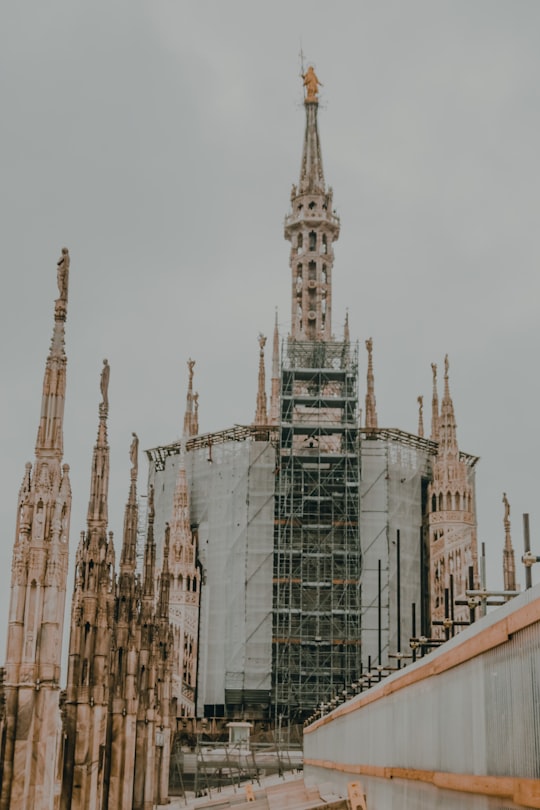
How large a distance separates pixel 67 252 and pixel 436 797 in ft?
58.8

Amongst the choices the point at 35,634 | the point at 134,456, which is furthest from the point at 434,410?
the point at 35,634

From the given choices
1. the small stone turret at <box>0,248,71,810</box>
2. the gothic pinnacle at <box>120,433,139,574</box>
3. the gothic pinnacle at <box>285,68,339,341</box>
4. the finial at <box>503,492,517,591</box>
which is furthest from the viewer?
the gothic pinnacle at <box>285,68,339,341</box>

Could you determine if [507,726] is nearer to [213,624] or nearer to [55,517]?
[55,517]

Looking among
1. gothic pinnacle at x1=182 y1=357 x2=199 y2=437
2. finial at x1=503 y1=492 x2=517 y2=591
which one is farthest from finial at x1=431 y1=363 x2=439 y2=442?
gothic pinnacle at x1=182 y1=357 x2=199 y2=437

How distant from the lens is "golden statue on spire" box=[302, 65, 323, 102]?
8181cm

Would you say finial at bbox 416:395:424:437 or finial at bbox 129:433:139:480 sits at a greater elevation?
finial at bbox 416:395:424:437

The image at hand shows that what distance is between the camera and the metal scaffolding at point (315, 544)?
57000 mm

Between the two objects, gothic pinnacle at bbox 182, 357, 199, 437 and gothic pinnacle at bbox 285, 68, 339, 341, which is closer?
gothic pinnacle at bbox 182, 357, 199, 437

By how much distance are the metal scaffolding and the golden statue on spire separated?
26813 mm

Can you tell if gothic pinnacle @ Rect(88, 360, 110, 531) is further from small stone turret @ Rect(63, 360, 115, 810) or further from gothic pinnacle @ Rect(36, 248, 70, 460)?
gothic pinnacle @ Rect(36, 248, 70, 460)

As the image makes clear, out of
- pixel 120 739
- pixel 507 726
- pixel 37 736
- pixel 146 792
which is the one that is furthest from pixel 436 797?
pixel 146 792

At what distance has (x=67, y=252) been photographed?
22938 millimetres

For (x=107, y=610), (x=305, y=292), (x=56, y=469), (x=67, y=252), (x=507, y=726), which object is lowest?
(x=507, y=726)

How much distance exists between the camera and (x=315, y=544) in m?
59.2
